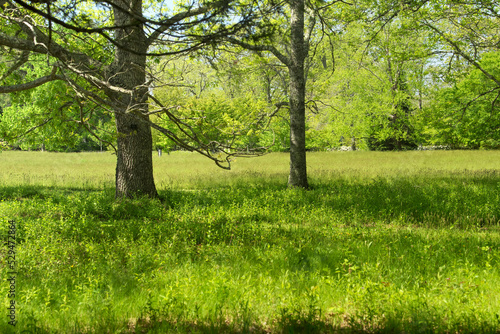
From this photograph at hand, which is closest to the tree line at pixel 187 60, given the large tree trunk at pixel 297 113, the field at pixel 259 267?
the large tree trunk at pixel 297 113

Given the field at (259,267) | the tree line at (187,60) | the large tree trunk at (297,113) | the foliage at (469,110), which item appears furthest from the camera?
the foliage at (469,110)

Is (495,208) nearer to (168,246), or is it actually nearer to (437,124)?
(437,124)

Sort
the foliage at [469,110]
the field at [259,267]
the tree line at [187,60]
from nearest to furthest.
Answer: the field at [259,267] < the tree line at [187,60] < the foliage at [469,110]

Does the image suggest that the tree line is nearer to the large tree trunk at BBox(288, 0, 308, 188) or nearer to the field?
the large tree trunk at BBox(288, 0, 308, 188)

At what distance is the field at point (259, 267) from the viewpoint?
10.1 ft

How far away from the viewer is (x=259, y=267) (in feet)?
14.1

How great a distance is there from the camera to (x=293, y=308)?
10.3ft

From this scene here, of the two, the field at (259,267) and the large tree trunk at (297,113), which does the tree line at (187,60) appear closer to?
the large tree trunk at (297,113)

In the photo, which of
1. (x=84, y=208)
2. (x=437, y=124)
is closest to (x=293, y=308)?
(x=84, y=208)

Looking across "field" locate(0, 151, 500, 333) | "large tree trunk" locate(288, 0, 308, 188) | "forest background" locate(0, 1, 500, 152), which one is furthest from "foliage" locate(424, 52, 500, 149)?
"large tree trunk" locate(288, 0, 308, 188)

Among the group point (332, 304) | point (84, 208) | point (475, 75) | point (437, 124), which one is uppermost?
point (475, 75)

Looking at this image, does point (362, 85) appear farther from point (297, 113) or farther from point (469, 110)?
point (297, 113)

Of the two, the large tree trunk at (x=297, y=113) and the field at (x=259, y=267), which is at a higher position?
the large tree trunk at (x=297, y=113)

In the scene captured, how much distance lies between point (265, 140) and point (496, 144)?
2056cm
